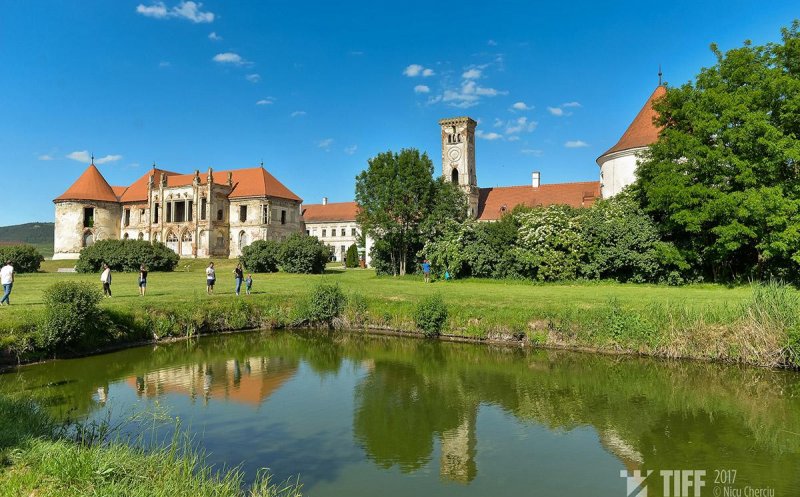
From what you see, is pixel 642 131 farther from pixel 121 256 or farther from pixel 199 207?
pixel 199 207

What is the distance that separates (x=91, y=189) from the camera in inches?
2211

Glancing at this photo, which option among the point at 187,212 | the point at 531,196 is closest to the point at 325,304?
the point at 187,212

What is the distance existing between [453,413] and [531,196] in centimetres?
4853

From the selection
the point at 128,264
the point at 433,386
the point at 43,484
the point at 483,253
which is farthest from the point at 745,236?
the point at 128,264

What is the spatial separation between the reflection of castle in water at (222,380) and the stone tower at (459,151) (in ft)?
156

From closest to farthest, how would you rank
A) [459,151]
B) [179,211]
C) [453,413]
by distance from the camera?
[453,413] → [179,211] → [459,151]

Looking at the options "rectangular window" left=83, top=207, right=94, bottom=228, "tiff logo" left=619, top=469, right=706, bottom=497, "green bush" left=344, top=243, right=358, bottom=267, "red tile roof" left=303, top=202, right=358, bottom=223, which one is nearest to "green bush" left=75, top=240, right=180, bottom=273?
"rectangular window" left=83, top=207, right=94, bottom=228

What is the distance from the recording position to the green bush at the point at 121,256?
124ft

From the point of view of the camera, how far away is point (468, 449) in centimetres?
903

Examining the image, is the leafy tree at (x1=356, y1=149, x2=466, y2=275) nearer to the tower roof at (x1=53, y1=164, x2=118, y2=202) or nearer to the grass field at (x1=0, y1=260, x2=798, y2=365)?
the grass field at (x1=0, y1=260, x2=798, y2=365)

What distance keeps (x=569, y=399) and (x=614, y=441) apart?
2547 mm

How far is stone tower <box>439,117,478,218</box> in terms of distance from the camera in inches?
2406

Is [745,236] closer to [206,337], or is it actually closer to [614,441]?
[614,441]

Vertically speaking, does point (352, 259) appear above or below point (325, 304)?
above
